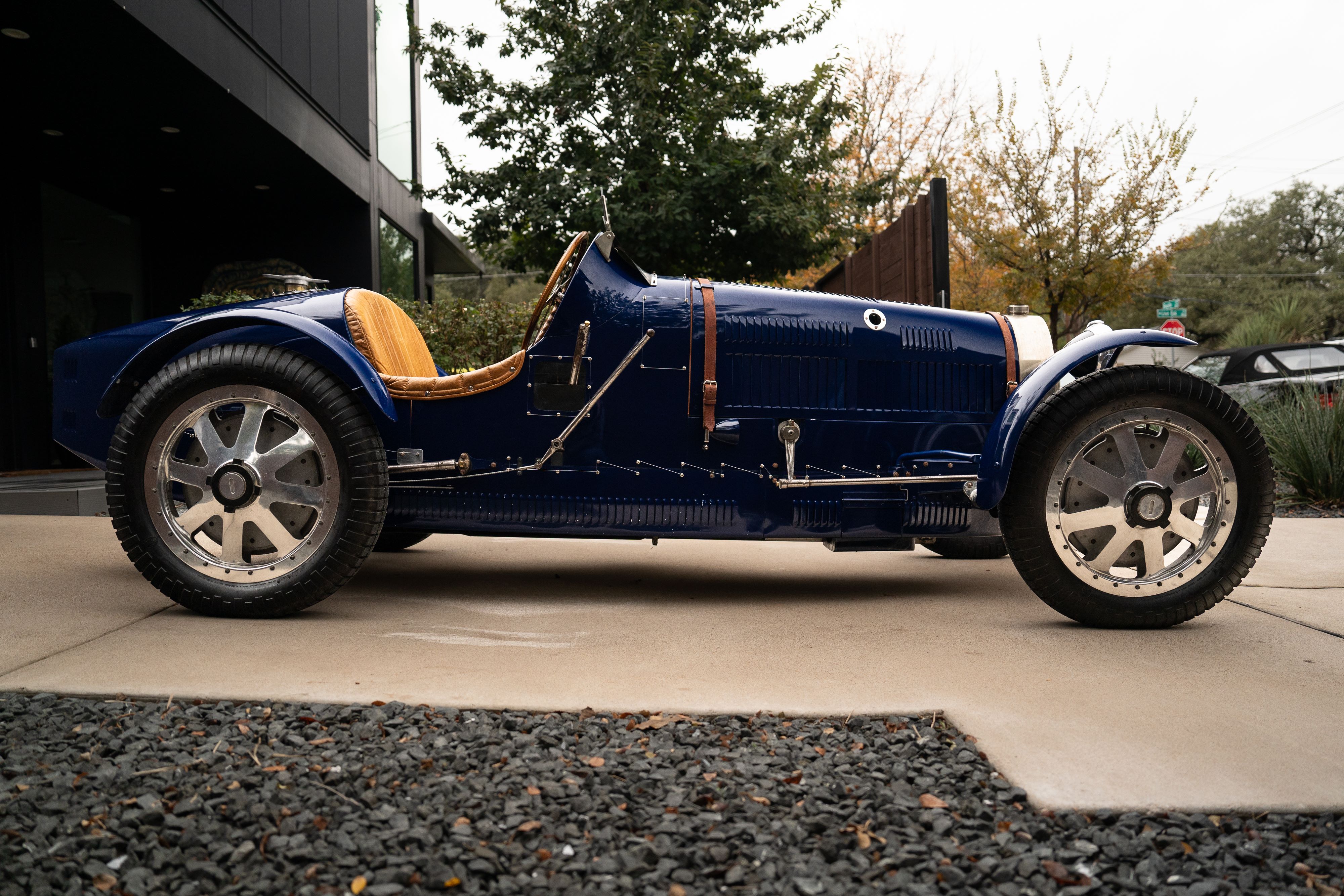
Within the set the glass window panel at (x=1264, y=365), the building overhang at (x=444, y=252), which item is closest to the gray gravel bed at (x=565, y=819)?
the glass window panel at (x=1264, y=365)

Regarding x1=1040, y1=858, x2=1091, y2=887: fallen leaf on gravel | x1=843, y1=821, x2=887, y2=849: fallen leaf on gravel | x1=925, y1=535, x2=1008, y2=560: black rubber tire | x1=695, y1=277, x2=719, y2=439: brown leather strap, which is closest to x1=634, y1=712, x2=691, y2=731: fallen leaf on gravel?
x1=843, y1=821, x2=887, y2=849: fallen leaf on gravel

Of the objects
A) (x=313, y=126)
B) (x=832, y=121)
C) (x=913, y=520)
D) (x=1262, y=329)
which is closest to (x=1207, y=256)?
(x=1262, y=329)

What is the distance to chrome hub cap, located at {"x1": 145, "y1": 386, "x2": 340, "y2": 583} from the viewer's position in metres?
2.88

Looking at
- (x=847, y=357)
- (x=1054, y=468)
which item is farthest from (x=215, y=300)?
(x=1054, y=468)

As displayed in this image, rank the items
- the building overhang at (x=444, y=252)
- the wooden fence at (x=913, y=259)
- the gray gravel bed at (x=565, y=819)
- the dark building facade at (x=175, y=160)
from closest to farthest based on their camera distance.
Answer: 1. the gray gravel bed at (x=565, y=819)
2. the wooden fence at (x=913, y=259)
3. the dark building facade at (x=175, y=160)
4. the building overhang at (x=444, y=252)

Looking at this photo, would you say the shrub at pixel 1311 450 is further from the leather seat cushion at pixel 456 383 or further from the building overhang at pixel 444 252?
the building overhang at pixel 444 252

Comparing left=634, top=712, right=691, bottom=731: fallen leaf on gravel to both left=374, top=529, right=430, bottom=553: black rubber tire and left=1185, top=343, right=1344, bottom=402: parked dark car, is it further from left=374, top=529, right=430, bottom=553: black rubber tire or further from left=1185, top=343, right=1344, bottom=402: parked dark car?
left=1185, top=343, right=1344, bottom=402: parked dark car

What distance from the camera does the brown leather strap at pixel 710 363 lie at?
123 inches

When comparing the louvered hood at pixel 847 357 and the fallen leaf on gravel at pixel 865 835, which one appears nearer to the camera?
the fallen leaf on gravel at pixel 865 835

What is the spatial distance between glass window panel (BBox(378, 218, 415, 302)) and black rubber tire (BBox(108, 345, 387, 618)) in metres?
9.23

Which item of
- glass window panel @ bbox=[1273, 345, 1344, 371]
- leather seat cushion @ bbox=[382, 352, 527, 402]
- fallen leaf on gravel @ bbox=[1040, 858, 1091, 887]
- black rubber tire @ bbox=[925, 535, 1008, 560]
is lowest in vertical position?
black rubber tire @ bbox=[925, 535, 1008, 560]

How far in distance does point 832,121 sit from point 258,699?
1314cm

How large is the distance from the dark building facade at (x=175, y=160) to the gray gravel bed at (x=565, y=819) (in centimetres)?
594

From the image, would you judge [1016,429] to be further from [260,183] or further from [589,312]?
[260,183]
